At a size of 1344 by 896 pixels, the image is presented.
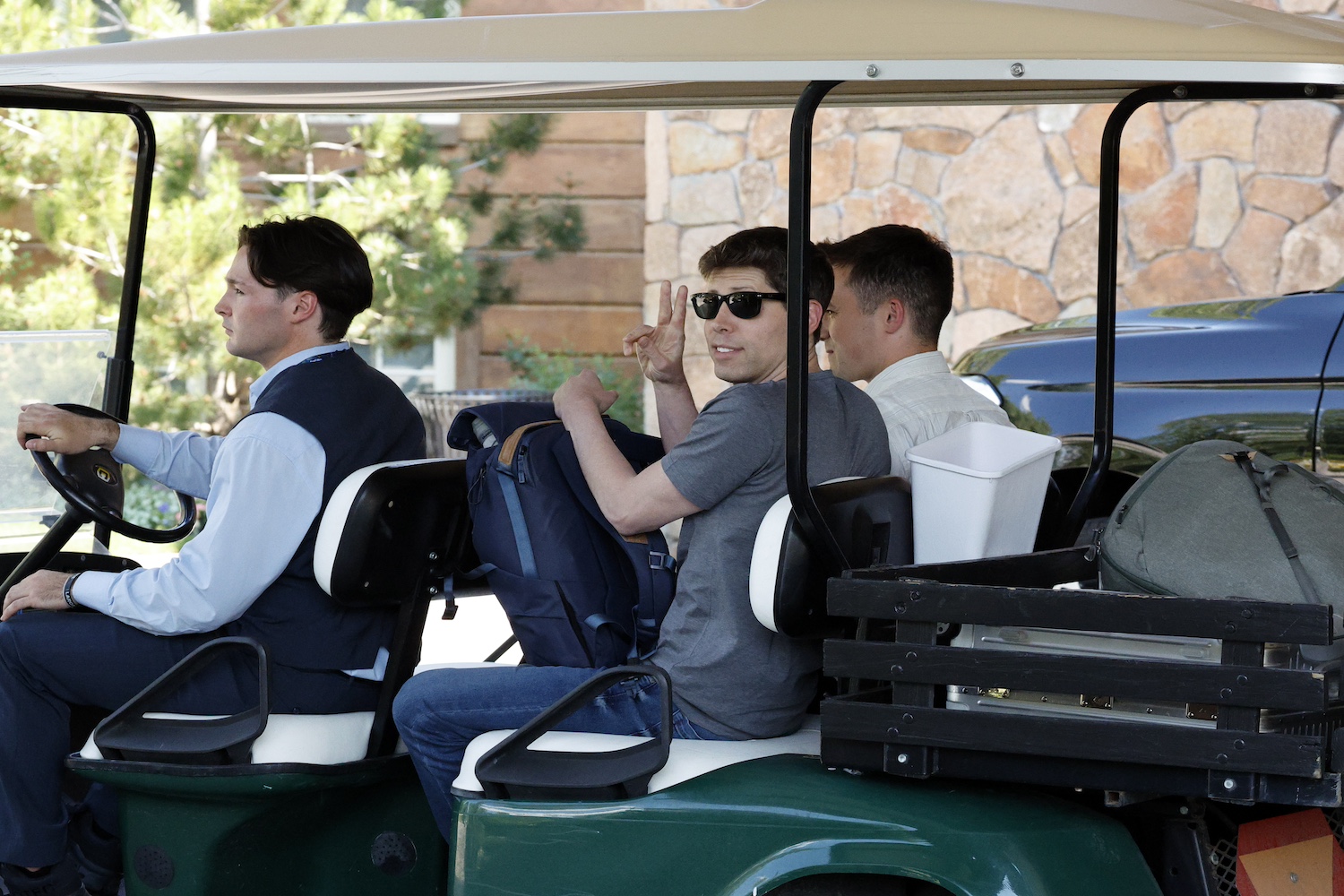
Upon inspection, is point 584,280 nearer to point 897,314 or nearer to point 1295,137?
point 1295,137

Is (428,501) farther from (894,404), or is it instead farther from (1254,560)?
(1254,560)

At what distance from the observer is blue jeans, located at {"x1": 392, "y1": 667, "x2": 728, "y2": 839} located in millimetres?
2268

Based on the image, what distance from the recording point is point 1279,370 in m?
3.71

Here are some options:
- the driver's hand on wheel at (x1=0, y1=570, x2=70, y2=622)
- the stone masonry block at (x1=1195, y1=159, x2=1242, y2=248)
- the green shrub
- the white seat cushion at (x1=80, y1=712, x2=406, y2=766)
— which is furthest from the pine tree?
the white seat cushion at (x1=80, y1=712, x2=406, y2=766)

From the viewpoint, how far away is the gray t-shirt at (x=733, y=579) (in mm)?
2236

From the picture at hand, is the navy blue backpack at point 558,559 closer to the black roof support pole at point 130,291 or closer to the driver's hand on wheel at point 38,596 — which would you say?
the driver's hand on wheel at point 38,596

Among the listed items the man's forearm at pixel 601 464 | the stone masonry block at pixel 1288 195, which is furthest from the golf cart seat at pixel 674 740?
the stone masonry block at pixel 1288 195

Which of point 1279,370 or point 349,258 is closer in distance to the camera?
point 349,258

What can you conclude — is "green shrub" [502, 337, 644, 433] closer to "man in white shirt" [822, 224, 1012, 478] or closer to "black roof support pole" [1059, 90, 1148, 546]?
"man in white shirt" [822, 224, 1012, 478]

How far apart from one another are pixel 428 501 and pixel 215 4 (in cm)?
587

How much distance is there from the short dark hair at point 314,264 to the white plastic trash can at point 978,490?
113 centimetres

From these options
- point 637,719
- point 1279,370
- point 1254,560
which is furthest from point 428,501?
point 1279,370

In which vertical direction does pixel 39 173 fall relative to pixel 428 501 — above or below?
above

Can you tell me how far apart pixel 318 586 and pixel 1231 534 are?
152 cm
